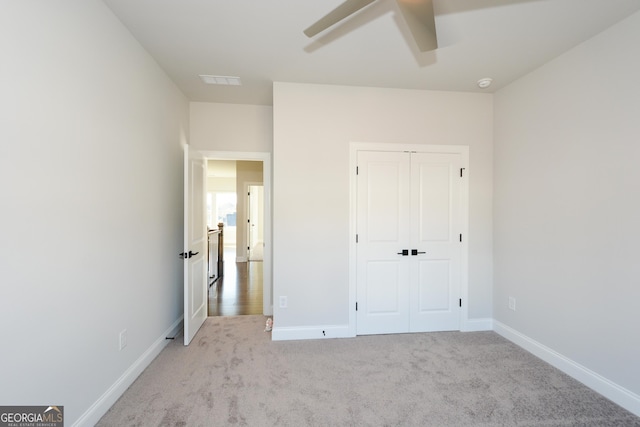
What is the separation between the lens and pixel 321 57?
2.42 metres

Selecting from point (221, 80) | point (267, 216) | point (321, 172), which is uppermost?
point (221, 80)

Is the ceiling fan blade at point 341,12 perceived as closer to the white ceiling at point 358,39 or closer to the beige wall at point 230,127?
the white ceiling at point 358,39

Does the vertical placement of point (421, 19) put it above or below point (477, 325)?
above

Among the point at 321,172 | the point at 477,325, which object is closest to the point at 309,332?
the point at 321,172

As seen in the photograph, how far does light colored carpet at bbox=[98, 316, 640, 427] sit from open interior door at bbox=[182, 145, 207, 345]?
1.06 feet

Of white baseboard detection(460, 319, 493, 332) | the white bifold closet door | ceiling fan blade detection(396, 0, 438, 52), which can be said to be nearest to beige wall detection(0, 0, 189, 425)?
ceiling fan blade detection(396, 0, 438, 52)

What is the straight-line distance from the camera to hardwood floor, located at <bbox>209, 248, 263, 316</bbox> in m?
3.75

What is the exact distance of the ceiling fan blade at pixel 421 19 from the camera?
4.39 feet

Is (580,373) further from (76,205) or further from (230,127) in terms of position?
(230,127)

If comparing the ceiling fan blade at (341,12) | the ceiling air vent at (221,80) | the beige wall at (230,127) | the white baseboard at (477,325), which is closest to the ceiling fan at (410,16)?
the ceiling fan blade at (341,12)

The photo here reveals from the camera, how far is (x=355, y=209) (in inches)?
117

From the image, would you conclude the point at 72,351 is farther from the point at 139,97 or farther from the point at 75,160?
the point at 139,97

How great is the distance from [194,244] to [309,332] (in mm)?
1594

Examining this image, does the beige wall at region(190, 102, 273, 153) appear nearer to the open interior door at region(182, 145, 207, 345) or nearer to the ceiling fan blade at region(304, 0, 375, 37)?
the open interior door at region(182, 145, 207, 345)
